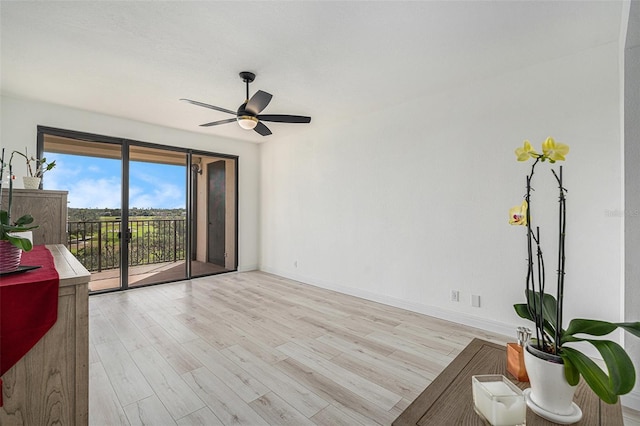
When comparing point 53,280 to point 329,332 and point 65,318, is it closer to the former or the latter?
point 65,318

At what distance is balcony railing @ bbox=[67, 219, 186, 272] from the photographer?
484cm

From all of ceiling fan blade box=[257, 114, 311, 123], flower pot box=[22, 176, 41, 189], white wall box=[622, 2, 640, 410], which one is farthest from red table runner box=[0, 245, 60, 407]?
white wall box=[622, 2, 640, 410]

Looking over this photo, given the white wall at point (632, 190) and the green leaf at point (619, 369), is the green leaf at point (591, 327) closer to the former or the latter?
the green leaf at point (619, 369)

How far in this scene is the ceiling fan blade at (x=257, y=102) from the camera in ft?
8.76

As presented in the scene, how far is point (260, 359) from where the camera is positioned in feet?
8.02

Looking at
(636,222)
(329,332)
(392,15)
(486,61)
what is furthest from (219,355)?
(486,61)

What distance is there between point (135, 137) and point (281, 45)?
3.33 metres

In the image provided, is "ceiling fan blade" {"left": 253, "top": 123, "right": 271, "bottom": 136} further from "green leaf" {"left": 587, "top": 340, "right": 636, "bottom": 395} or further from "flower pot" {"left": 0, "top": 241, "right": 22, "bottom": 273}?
"green leaf" {"left": 587, "top": 340, "right": 636, "bottom": 395}

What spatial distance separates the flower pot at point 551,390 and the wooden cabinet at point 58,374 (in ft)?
5.57

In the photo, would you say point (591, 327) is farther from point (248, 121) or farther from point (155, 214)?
point (155, 214)

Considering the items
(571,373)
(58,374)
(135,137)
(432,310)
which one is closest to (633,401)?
(432,310)

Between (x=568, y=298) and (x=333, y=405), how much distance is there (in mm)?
2304

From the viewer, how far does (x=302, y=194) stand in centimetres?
518

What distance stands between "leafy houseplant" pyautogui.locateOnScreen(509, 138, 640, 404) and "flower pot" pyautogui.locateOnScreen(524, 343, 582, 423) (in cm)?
3
